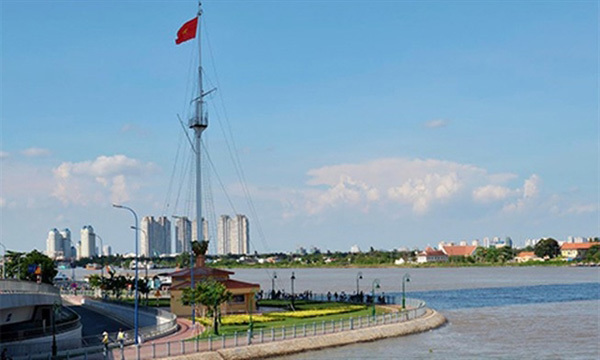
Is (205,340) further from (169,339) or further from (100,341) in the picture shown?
(100,341)

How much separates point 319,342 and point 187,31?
4047 cm

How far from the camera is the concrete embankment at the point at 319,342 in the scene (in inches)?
2020

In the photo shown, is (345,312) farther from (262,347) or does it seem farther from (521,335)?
(262,347)

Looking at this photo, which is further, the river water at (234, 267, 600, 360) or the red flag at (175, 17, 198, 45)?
the red flag at (175, 17, 198, 45)

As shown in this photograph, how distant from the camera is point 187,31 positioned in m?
83.8

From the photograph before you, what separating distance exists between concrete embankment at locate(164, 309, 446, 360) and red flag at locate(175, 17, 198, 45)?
126 feet

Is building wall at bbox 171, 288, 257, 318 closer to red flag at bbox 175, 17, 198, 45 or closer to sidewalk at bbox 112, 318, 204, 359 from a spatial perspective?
sidewalk at bbox 112, 318, 204, 359

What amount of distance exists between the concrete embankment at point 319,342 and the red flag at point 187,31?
38537 mm

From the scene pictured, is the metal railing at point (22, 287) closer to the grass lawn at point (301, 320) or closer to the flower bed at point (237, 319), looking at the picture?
the grass lawn at point (301, 320)

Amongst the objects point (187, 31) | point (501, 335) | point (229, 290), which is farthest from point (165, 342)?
point (187, 31)

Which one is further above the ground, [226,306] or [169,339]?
[226,306]

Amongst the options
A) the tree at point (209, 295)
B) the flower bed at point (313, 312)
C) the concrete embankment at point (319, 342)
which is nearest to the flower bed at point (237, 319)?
the flower bed at point (313, 312)

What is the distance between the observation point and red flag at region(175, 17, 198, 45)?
83188 mm

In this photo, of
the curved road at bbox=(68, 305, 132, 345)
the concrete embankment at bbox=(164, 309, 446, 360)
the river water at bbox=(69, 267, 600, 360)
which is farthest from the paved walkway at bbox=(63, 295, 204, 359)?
the river water at bbox=(69, 267, 600, 360)
